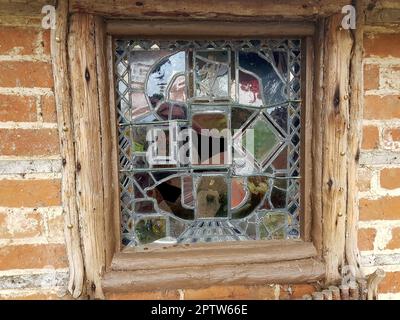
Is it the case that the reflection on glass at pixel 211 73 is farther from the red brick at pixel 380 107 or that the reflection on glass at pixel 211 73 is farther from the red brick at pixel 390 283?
the red brick at pixel 390 283

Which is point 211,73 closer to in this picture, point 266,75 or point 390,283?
point 266,75

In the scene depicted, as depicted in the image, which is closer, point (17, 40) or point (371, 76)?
point (17, 40)

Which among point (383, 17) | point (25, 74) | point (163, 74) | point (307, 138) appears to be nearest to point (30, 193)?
point (25, 74)

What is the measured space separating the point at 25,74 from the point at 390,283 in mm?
1569

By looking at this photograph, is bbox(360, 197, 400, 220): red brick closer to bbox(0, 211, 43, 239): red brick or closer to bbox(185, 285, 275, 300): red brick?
bbox(185, 285, 275, 300): red brick

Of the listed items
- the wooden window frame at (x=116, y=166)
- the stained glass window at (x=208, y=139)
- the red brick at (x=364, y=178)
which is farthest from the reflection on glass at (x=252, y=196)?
the red brick at (x=364, y=178)

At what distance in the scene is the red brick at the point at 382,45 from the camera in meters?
1.28

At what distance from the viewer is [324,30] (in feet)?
4.09

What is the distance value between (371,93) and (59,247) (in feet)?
4.20

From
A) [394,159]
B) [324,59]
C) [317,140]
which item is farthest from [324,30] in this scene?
[394,159]

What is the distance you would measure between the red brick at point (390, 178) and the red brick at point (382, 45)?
1.42ft

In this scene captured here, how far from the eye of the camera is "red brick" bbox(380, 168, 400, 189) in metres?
1.33

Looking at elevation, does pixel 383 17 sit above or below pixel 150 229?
above

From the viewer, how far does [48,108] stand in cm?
121
